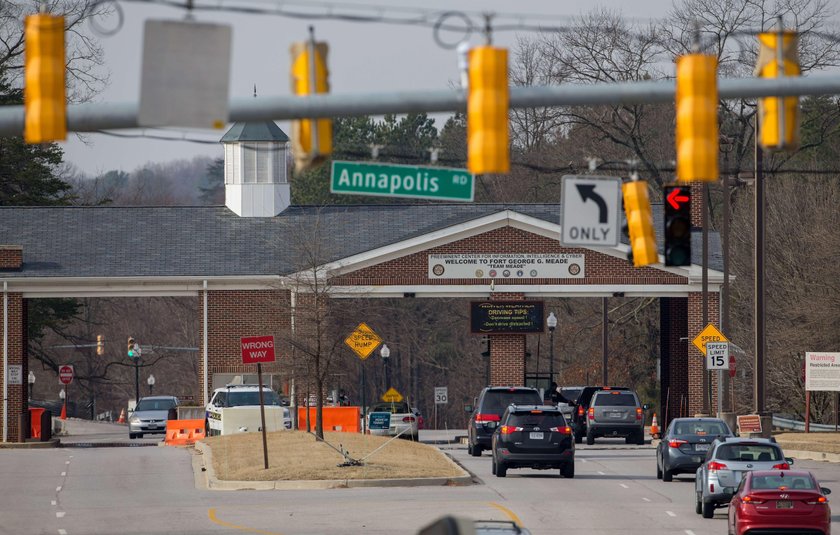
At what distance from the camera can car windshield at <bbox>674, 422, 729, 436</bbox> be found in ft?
105

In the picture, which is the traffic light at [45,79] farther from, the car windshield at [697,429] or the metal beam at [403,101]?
the car windshield at [697,429]

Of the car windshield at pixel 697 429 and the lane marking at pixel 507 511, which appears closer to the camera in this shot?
the lane marking at pixel 507 511

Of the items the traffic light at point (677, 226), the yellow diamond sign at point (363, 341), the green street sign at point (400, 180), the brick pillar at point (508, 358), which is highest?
the green street sign at point (400, 180)

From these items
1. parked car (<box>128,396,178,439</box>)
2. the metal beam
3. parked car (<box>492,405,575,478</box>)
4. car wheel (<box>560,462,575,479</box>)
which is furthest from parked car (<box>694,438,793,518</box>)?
parked car (<box>128,396,178,439</box>)

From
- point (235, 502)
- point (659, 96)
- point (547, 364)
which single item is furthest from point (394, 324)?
point (659, 96)

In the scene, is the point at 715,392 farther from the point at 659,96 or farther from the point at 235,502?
the point at 659,96

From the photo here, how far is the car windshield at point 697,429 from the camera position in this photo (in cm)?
3209

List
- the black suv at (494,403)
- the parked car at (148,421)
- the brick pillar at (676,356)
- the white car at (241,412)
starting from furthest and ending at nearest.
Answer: the parked car at (148,421), the brick pillar at (676,356), the white car at (241,412), the black suv at (494,403)

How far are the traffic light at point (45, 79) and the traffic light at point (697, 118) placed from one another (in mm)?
5528

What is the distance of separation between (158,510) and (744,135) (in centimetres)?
4335

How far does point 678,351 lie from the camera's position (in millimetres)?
52969

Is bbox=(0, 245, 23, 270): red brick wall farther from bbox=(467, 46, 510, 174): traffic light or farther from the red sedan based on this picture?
bbox=(467, 46, 510, 174): traffic light

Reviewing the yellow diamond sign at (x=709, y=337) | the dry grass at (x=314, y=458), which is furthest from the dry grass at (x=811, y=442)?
the dry grass at (x=314, y=458)

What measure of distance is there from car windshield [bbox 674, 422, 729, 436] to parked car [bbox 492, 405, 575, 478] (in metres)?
2.24
